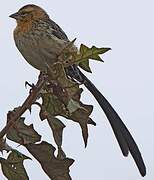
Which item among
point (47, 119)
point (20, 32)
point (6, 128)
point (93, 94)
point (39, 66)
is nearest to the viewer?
point (6, 128)

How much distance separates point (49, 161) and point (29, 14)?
1996mm

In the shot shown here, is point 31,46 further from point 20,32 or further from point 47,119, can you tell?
point 47,119

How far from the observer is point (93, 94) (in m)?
2.35

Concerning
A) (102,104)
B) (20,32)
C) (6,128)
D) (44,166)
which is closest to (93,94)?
(102,104)

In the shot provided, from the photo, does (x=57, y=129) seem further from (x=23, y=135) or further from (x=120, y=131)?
(x=120, y=131)

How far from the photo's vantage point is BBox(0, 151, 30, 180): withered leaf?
106cm

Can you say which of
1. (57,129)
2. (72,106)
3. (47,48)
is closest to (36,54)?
(47,48)

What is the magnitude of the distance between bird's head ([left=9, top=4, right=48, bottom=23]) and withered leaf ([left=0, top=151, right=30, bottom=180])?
186cm

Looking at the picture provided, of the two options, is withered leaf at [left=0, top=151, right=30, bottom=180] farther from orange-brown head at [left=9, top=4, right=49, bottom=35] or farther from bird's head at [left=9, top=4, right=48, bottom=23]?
bird's head at [left=9, top=4, right=48, bottom=23]

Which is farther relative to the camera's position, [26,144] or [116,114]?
[116,114]

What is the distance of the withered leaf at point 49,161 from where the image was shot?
1071 millimetres

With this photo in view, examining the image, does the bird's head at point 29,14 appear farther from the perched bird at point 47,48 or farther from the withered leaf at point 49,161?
the withered leaf at point 49,161

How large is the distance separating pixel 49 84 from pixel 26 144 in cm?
19

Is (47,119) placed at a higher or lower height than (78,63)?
lower
